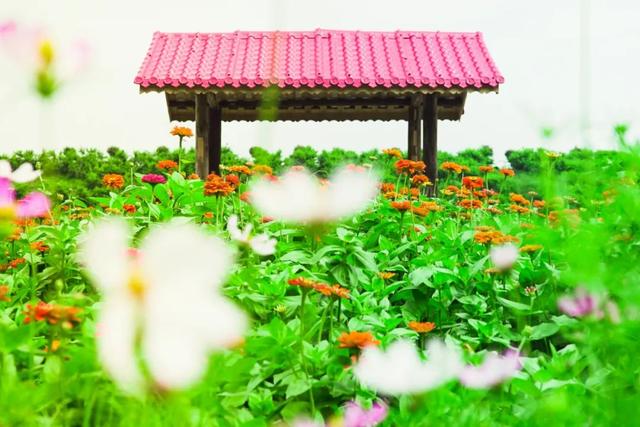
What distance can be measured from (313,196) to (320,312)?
5.55 ft

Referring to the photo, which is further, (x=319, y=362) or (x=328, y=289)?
(x=319, y=362)

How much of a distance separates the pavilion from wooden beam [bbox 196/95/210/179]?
0.4 inches

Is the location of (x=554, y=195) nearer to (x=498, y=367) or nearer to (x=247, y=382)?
(x=498, y=367)

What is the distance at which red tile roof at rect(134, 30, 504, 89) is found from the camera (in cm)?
766

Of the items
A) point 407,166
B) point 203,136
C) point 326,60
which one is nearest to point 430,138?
point 326,60

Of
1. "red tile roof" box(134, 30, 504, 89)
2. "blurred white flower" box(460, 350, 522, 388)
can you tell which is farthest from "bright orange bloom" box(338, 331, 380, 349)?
"red tile roof" box(134, 30, 504, 89)

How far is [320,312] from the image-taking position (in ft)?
7.38

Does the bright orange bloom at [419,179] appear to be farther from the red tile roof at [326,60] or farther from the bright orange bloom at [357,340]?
the red tile roof at [326,60]

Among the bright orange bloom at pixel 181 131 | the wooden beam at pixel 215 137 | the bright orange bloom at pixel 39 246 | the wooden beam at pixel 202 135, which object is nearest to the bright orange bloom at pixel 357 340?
the bright orange bloom at pixel 39 246

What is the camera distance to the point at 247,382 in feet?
5.85

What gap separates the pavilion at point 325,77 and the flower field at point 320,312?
4030mm

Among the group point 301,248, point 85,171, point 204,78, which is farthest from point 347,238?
point 85,171

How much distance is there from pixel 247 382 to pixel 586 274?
2.88 ft

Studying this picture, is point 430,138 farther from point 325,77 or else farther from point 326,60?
point 326,60
